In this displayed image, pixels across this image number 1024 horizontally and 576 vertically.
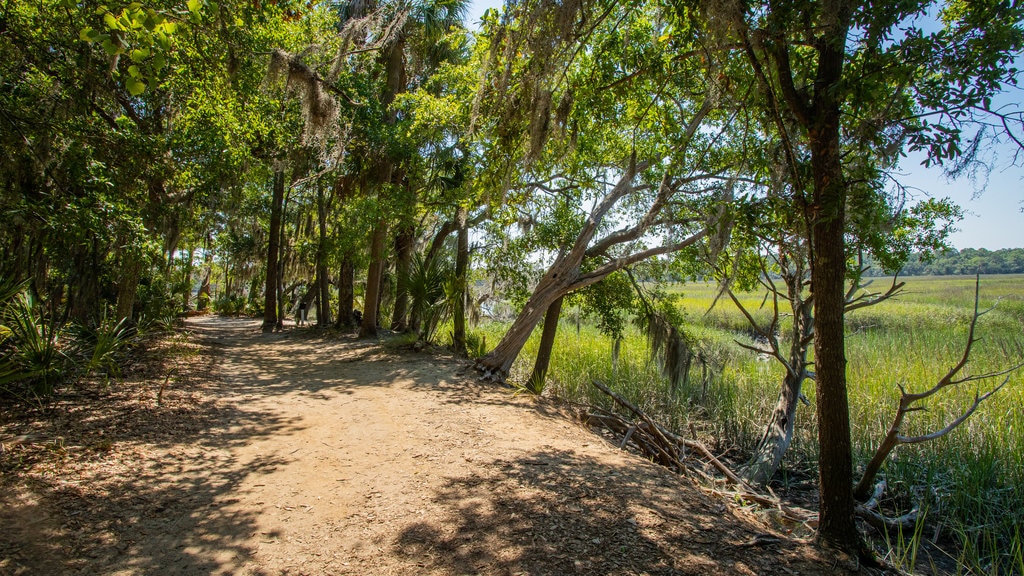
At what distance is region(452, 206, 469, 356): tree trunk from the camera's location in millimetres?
10109

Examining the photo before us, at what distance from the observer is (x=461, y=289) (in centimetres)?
980

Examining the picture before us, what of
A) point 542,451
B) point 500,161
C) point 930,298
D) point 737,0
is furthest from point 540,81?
point 930,298

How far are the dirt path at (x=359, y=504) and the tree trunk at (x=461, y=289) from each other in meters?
4.31

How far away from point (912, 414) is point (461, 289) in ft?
24.8

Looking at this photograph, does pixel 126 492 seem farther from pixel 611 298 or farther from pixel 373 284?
pixel 373 284

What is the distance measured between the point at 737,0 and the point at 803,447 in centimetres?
692

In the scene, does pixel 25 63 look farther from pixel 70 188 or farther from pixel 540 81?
pixel 540 81

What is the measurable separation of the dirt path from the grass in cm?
193

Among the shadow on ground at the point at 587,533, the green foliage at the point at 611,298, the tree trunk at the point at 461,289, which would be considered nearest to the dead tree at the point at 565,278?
the green foliage at the point at 611,298

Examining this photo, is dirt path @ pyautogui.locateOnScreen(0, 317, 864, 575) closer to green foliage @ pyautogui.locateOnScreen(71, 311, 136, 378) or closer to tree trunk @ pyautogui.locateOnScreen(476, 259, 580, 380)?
green foliage @ pyautogui.locateOnScreen(71, 311, 136, 378)

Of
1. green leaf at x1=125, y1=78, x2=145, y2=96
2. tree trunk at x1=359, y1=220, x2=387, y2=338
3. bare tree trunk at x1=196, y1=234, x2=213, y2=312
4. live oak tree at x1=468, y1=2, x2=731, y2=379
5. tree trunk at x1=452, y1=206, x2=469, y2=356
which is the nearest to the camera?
green leaf at x1=125, y1=78, x2=145, y2=96

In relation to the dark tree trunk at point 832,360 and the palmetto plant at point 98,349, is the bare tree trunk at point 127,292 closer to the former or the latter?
the palmetto plant at point 98,349

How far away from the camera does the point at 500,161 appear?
5.14m

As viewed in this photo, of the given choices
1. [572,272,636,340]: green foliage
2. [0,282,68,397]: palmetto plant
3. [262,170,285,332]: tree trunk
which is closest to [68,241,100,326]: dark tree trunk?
[0,282,68,397]: palmetto plant
